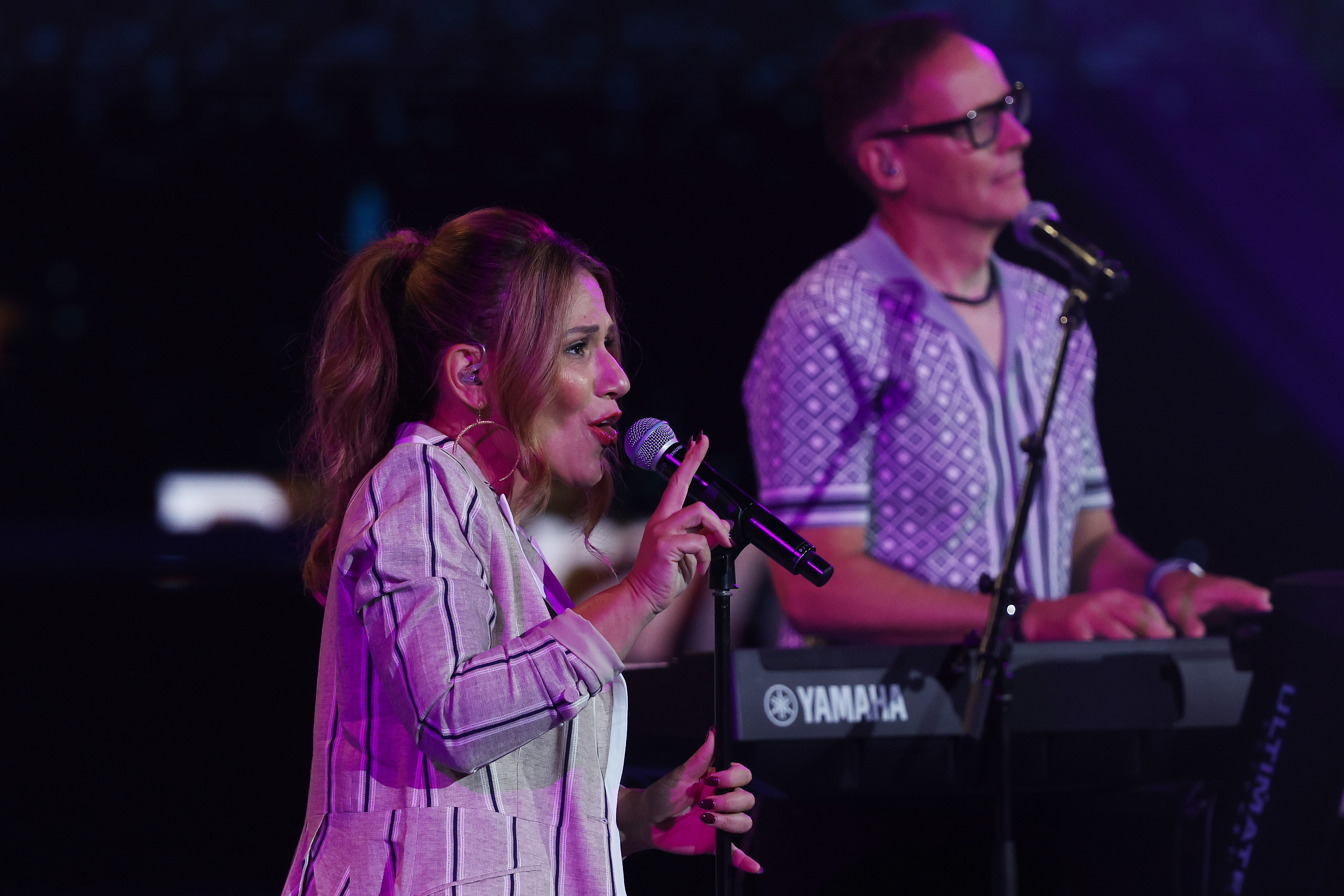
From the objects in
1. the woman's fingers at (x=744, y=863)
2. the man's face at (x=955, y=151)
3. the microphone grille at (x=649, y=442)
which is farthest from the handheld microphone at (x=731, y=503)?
the man's face at (x=955, y=151)

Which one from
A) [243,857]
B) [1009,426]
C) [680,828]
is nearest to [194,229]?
[243,857]

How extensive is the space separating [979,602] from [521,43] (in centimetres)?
179

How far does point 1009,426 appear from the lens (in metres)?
2.54

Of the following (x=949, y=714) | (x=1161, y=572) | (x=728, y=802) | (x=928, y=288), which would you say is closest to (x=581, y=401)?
(x=728, y=802)

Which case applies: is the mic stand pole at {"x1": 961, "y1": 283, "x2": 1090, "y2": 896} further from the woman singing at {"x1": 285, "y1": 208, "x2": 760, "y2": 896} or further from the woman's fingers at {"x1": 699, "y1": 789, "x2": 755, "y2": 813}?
the woman's fingers at {"x1": 699, "y1": 789, "x2": 755, "y2": 813}

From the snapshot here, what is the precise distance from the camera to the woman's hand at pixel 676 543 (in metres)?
1.13

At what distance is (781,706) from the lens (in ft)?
6.30

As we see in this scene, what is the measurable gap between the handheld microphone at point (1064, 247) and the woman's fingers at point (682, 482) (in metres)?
1.73

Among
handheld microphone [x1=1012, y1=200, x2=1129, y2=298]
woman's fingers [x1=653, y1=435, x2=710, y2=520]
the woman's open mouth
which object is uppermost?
handheld microphone [x1=1012, y1=200, x2=1129, y2=298]

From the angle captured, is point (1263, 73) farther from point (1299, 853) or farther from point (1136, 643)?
point (1299, 853)

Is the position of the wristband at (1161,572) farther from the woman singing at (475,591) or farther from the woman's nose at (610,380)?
the woman's nose at (610,380)

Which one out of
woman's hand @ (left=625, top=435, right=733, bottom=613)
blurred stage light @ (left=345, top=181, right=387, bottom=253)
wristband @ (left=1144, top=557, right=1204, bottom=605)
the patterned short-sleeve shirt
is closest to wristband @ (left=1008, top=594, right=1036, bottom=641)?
the patterned short-sleeve shirt

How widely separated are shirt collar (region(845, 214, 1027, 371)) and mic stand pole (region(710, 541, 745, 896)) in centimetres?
150

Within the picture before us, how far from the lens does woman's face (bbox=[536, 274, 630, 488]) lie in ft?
4.23
